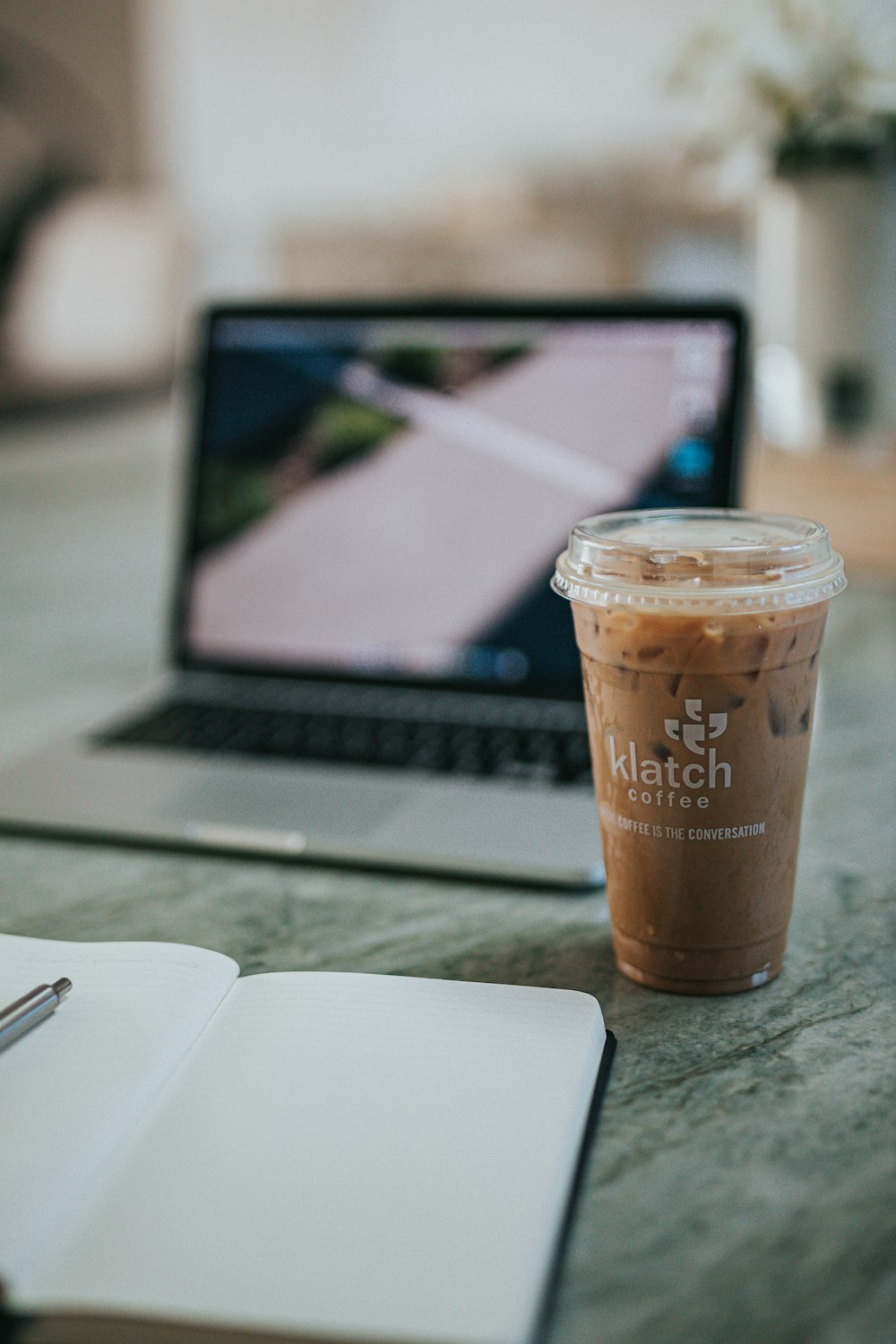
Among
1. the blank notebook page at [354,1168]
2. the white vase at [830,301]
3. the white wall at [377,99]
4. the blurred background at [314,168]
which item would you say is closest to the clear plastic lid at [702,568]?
the blank notebook page at [354,1168]

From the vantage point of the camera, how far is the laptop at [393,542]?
0.72m

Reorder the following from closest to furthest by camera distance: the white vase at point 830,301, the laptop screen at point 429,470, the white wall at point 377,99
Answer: the laptop screen at point 429,470
the white vase at point 830,301
the white wall at point 377,99

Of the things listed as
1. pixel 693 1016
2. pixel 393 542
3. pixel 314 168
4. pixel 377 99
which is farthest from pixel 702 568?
pixel 377 99

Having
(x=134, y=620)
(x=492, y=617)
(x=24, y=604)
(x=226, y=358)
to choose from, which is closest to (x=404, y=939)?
(x=492, y=617)

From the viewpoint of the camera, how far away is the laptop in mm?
721

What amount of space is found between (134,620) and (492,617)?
1.56 feet

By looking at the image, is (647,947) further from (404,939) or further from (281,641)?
(281,641)

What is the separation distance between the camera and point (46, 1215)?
13.8 inches

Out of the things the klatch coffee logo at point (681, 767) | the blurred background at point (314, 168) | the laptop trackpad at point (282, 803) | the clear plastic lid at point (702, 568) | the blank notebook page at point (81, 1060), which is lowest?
the laptop trackpad at point (282, 803)

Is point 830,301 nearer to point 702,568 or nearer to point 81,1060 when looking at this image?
point 702,568

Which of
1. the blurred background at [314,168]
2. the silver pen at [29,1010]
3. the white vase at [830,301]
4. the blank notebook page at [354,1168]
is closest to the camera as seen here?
the blank notebook page at [354,1168]

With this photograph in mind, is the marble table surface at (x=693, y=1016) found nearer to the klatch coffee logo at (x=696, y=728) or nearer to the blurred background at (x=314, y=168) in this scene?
the klatch coffee logo at (x=696, y=728)

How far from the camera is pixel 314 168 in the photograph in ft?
18.5

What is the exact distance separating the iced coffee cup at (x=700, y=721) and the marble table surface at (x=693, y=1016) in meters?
0.03
